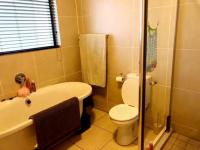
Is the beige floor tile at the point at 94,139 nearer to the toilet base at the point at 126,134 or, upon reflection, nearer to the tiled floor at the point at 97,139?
the tiled floor at the point at 97,139

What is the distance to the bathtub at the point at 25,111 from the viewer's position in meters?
1.56

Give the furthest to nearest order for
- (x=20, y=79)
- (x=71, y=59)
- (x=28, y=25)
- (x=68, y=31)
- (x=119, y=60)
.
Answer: (x=71, y=59) < (x=68, y=31) < (x=119, y=60) < (x=28, y=25) < (x=20, y=79)

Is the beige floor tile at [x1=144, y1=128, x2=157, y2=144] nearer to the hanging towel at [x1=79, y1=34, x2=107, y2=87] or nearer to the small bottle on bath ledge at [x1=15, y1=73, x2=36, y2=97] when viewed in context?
the hanging towel at [x1=79, y1=34, x2=107, y2=87]

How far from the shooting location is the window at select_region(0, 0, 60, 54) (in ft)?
6.84

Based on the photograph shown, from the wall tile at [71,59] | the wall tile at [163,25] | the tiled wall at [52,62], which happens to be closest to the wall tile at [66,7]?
the tiled wall at [52,62]

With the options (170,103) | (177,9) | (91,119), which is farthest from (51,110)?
(177,9)

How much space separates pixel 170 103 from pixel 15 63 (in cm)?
204

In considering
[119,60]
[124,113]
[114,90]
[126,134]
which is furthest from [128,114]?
[119,60]

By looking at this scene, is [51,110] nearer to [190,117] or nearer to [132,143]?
[132,143]

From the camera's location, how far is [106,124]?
2.52 meters

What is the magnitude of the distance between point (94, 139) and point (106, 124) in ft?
1.22

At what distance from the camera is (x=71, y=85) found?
261 centimetres

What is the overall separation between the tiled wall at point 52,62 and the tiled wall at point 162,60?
1419 mm

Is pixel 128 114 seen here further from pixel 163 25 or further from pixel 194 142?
pixel 163 25
